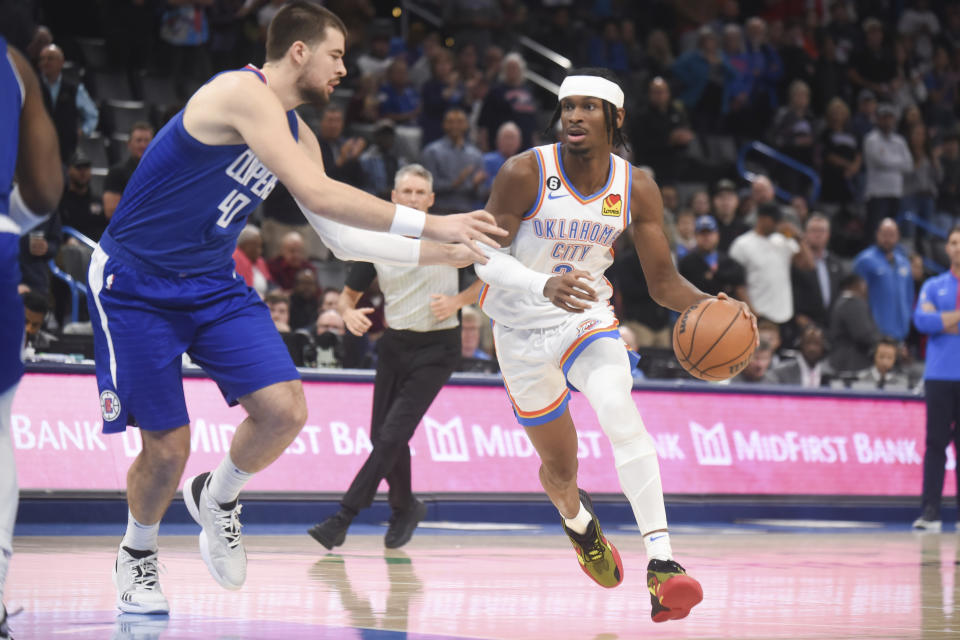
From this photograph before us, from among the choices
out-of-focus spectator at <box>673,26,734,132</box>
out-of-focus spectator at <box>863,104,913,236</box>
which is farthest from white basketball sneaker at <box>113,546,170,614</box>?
out-of-focus spectator at <box>863,104,913,236</box>

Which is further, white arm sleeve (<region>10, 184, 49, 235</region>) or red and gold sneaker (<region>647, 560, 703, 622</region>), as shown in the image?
red and gold sneaker (<region>647, 560, 703, 622</region>)

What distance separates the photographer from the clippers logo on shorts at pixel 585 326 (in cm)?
586

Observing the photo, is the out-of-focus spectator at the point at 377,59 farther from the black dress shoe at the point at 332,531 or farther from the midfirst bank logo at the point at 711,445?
A: the black dress shoe at the point at 332,531

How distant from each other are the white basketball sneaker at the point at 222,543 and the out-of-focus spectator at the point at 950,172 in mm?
15891

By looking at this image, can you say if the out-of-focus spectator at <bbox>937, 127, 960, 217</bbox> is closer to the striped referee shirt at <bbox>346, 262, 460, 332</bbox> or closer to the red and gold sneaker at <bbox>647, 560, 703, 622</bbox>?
the striped referee shirt at <bbox>346, 262, 460, 332</bbox>

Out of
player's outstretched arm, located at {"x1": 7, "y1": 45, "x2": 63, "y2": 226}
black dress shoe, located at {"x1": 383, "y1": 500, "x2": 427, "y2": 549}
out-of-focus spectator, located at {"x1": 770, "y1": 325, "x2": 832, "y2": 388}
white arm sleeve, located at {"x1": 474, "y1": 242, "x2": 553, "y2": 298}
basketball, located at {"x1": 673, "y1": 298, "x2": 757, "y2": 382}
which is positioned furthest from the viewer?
out-of-focus spectator, located at {"x1": 770, "y1": 325, "x2": 832, "y2": 388}

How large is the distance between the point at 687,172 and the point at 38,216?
14.0 meters

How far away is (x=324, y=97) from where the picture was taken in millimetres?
5328

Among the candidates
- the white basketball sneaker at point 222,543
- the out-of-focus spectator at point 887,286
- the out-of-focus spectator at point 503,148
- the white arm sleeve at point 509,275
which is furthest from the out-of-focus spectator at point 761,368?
the white basketball sneaker at point 222,543

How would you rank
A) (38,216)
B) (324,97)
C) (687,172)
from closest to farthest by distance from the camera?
(38,216) < (324,97) < (687,172)

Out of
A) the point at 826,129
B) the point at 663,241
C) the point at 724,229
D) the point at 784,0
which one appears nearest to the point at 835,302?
the point at 724,229

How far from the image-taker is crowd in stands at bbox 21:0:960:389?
41.0 ft

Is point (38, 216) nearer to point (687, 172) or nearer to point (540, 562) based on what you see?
point (540, 562)

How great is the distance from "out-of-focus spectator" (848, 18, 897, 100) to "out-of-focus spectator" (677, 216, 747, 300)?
6299 millimetres
